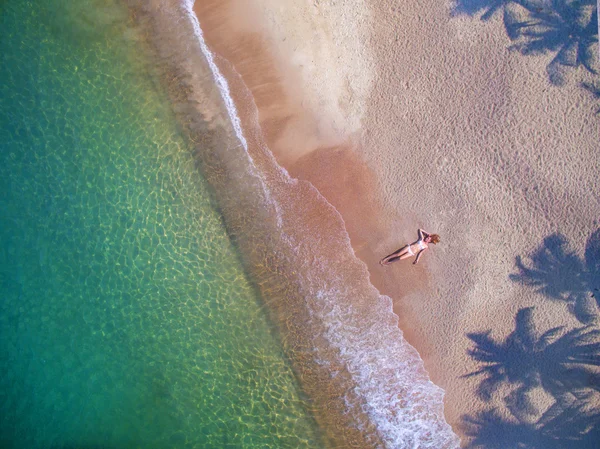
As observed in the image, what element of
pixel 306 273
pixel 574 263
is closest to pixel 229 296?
pixel 306 273

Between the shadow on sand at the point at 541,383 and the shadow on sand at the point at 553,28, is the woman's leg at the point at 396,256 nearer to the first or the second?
the shadow on sand at the point at 541,383

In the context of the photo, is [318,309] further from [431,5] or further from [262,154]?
[431,5]

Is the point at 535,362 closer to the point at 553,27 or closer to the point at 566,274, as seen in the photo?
the point at 566,274

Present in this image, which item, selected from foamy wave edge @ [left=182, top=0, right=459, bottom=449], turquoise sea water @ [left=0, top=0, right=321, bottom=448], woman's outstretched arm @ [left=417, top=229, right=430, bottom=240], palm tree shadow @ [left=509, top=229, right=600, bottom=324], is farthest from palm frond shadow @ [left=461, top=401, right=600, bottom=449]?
woman's outstretched arm @ [left=417, top=229, right=430, bottom=240]

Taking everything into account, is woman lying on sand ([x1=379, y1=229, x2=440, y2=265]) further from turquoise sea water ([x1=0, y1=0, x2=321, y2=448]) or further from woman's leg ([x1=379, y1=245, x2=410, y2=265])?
turquoise sea water ([x1=0, y1=0, x2=321, y2=448])

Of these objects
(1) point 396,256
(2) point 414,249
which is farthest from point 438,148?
(1) point 396,256

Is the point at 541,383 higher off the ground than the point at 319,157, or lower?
lower
